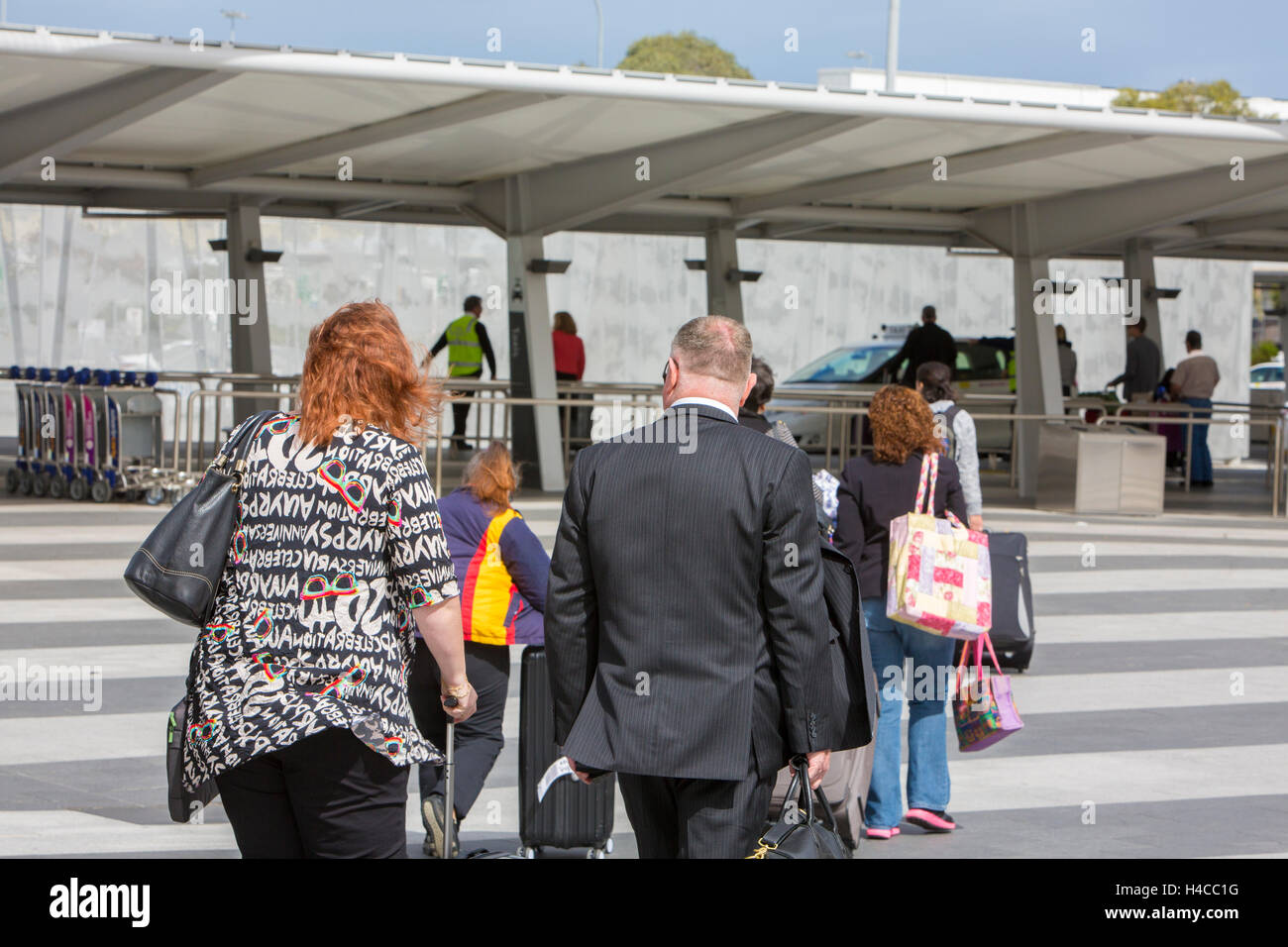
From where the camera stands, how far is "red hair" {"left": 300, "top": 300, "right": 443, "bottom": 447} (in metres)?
3.52

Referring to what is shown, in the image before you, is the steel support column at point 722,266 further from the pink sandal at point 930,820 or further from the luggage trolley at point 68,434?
the pink sandal at point 930,820

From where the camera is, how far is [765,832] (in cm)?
369

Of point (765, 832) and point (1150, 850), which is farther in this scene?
point (1150, 850)

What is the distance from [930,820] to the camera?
624 cm

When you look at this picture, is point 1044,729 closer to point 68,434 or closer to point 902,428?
point 902,428

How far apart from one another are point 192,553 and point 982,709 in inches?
144

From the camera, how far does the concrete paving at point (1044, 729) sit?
6.03 m

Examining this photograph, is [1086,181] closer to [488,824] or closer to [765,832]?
[488,824]

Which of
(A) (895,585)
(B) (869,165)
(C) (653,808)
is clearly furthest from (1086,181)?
(C) (653,808)

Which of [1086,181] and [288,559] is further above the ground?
[1086,181]

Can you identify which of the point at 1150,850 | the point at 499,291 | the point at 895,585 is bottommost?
the point at 1150,850
